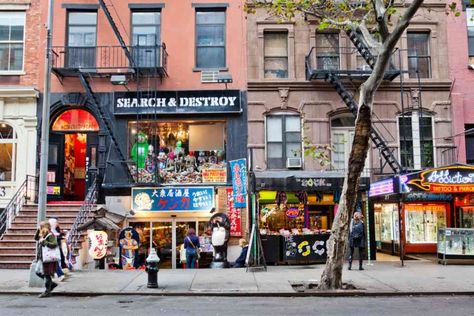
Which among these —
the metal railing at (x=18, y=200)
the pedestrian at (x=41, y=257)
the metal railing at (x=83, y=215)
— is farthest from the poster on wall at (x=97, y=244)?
the pedestrian at (x=41, y=257)

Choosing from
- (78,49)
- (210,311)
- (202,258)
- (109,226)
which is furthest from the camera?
(78,49)

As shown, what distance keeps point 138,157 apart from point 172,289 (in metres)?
7.60

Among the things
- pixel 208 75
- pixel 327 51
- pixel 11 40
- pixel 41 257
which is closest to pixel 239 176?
pixel 208 75

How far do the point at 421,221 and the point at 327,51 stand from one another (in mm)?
7725

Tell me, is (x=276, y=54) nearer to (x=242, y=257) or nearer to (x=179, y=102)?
(x=179, y=102)

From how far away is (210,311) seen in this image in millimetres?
9570

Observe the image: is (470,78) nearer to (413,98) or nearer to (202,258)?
(413,98)

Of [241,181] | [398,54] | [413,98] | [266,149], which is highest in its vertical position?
[398,54]

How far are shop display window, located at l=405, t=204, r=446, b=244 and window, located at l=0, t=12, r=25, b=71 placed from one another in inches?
631

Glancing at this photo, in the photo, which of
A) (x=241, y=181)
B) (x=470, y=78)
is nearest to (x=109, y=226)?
(x=241, y=181)

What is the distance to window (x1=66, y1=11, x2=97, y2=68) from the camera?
18781mm

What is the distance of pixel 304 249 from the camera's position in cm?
1702

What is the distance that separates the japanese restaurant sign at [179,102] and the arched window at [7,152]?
156 inches

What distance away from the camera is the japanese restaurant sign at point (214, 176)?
18.4m
